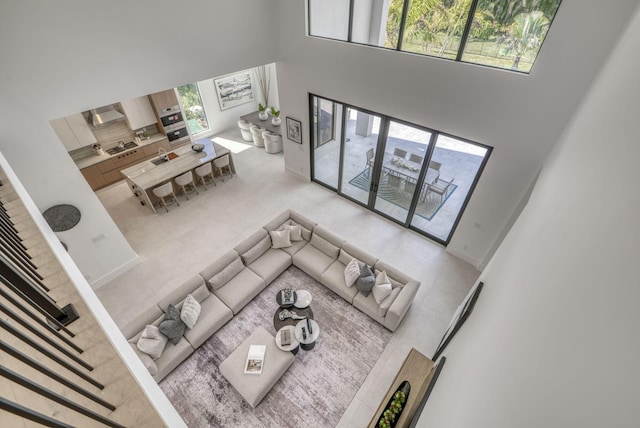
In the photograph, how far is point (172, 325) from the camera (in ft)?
16.0

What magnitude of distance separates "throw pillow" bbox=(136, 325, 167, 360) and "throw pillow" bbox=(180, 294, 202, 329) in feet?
1.31

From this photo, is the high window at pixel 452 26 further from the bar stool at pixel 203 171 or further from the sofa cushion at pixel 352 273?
the bar stool at pixel 203 171

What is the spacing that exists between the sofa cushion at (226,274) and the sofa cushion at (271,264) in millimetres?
279

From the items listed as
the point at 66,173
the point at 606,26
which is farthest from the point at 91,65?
the point at 606,26

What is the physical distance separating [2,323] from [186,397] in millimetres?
4441

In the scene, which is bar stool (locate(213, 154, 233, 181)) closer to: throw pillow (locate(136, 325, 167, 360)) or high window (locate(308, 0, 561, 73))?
high window (locate(308, 0, 561, 73))

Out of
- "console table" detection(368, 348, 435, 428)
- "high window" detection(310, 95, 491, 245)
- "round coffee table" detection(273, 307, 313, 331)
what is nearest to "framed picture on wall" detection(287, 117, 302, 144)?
"high window" detection(310, 95, 491, 245)

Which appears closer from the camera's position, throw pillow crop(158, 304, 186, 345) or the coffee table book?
the coffee table book

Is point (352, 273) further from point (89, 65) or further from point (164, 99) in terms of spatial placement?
point (164, 99)

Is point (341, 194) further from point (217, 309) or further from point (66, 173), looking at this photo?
point (66, 173)

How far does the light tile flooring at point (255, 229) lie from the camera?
5.43 meters

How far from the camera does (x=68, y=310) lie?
6.47 feet

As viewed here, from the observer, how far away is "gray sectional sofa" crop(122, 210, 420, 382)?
16.3ft

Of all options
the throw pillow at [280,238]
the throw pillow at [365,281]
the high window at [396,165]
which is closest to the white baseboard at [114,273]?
the throw pillow at [280,238]
